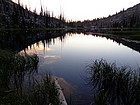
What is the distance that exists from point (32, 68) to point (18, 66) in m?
3.20

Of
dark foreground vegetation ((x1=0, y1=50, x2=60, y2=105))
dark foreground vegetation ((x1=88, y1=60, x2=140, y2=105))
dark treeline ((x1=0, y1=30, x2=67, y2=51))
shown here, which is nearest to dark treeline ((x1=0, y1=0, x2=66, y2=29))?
dark treeline ((x1=0, y1=30, x2=67, y2=51))

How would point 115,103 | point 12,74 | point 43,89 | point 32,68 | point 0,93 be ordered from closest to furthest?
point 43,89
point 0,93
point 115,103
point 12,74
point 32,68

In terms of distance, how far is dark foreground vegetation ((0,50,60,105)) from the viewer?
34.1 feet

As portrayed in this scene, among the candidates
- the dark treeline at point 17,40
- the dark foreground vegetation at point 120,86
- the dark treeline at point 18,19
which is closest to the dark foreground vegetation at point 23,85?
the dark foreground vegetation at point 120,86

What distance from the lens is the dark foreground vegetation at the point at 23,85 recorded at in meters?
10.4

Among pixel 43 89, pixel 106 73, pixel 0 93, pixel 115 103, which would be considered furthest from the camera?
pixel 106 73

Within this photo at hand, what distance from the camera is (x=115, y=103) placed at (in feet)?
41.4

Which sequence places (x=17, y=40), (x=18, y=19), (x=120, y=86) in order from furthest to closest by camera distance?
(x=18, y=19) → (x=17, y=40) → (x=120, y=86)

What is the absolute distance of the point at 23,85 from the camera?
14.7 m

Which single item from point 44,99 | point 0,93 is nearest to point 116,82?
point 44,99

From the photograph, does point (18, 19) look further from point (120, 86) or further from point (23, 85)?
point (120, 86)

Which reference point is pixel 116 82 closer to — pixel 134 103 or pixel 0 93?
pixel 134 103

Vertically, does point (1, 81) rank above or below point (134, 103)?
above

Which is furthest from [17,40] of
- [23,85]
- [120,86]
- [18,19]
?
[18,19]
